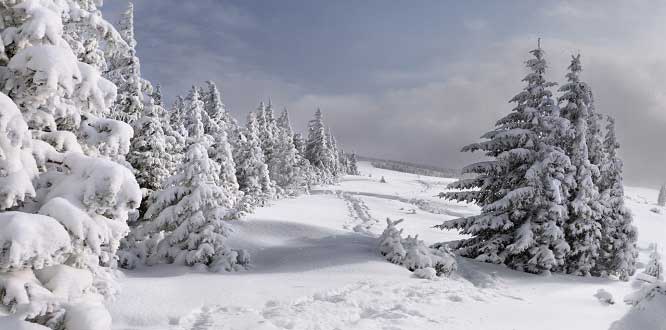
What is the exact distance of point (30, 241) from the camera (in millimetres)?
4328

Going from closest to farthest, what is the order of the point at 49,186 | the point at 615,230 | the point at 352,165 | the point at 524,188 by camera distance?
1. the point at 49,186
2. the point at 524,188
3. the point at 615,230
4. the point at 352,165

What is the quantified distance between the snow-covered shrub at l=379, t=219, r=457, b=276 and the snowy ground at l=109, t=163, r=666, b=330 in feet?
1.46

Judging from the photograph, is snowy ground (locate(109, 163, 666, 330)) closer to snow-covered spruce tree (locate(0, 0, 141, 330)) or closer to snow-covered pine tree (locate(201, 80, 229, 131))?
snow-covered spruce tree (locate(0, 0, 141, 330))

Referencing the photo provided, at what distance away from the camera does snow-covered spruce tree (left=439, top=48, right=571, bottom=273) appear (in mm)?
17906

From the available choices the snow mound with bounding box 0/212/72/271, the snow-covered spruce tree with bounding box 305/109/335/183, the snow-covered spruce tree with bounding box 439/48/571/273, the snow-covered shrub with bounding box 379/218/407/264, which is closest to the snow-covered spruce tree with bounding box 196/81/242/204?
the snow-covered shrub with bounding box 379/218/407/264

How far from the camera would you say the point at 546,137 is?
1897 cm

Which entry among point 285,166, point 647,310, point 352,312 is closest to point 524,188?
point 647,310

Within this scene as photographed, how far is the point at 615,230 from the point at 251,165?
102 feet

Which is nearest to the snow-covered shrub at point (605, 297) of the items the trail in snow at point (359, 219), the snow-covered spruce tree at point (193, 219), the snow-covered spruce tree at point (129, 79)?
the snow-covered spruce tree at point (193, 219)

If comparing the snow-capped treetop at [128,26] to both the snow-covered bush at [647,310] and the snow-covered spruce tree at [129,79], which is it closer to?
the snow-covered spruce tree at [129,79]

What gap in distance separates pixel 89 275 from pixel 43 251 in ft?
4.22

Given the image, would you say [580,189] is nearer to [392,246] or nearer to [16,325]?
[392,246]

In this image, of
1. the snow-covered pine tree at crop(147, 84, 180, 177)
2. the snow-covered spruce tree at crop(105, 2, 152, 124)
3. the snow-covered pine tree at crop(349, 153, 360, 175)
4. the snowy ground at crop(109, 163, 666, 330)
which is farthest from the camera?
the snow-covered pine tree at crop(349, 153, 360, 175)

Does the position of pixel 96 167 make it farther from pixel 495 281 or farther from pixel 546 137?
pixel 546 137
